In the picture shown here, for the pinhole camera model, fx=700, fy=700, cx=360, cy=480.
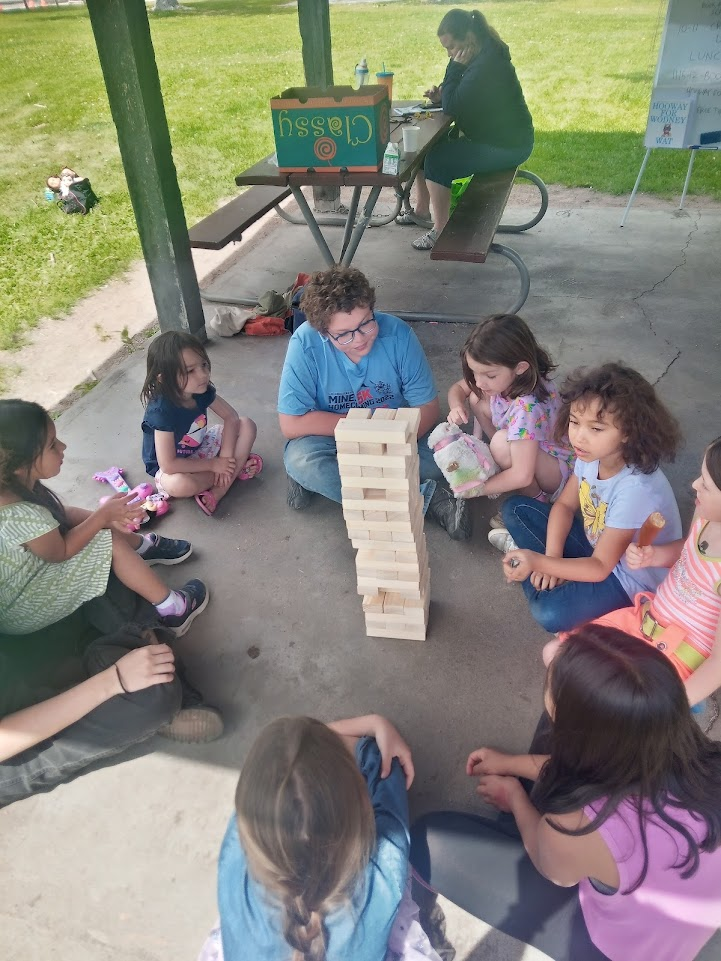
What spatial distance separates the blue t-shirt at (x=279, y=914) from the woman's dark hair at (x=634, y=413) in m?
1.35

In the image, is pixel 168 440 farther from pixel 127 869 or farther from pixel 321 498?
pixel 127 869

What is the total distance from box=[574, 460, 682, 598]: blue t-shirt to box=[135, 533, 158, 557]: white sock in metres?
1.70

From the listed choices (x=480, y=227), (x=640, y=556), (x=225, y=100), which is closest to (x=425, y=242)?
(x=480, y=227)

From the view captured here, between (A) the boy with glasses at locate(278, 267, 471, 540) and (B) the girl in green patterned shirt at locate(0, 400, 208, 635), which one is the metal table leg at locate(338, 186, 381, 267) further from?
(B) the girl in green patterned shirt at locate(0, 400, 208, 635)

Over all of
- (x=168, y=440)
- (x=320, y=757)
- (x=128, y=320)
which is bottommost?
(x=128, y=320)

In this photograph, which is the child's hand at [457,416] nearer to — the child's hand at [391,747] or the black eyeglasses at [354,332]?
the black eyeglasses at [354,332]

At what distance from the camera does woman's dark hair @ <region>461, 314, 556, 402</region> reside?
2.64 m

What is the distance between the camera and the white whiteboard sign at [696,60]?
5410 millimetres

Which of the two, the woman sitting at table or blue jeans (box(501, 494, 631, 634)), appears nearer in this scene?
blue jeans (box(501, 494, 631, 634))

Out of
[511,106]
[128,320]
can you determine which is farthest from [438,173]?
[128,320]

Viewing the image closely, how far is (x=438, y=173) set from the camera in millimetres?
5496

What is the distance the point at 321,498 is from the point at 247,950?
2134mm

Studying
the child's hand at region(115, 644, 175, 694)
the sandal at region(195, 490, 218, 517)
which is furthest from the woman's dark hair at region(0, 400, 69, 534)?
the sandal at region(195, 490, 218, 517)

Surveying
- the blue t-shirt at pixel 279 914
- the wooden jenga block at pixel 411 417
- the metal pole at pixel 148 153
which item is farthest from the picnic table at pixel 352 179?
the blue t-shirt at pixel 279 914
